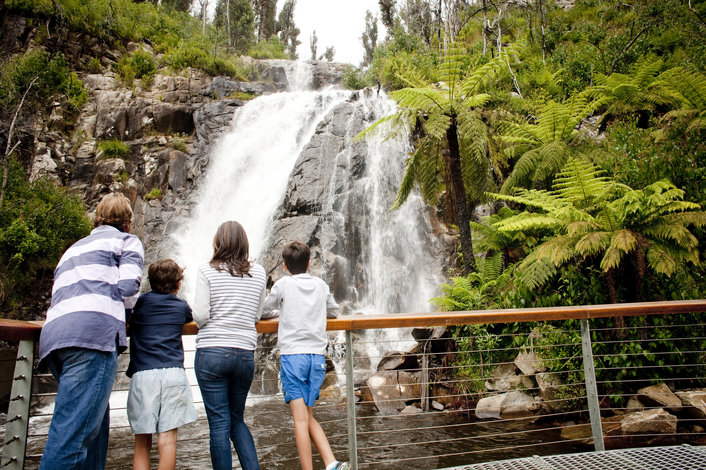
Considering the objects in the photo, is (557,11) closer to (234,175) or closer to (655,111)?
(655,111)

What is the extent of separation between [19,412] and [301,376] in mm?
1322

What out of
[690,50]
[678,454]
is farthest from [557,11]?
[678,454]

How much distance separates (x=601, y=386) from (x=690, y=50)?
378 inches

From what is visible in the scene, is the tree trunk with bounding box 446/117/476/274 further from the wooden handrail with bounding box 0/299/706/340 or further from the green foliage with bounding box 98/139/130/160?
the green foliage with bounding box 98/139/130/160

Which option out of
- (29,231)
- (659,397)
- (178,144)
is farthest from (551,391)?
(178,144)

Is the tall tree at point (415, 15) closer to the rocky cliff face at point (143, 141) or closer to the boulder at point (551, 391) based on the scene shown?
the rocky cliff face at point (143, 141)

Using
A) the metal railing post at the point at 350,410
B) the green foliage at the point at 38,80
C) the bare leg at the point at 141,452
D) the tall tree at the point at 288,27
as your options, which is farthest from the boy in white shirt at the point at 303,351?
the tall tree at the point at 288,27

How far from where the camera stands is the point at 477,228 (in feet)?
24.8

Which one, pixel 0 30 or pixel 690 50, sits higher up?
pixel 0 30

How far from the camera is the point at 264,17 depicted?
33312 millimetres

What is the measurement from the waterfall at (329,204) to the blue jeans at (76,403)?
19.0ft

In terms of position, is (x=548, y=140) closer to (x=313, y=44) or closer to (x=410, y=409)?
(x=410, y=409)

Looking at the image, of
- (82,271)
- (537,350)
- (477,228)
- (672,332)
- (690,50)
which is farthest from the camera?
(690,50)

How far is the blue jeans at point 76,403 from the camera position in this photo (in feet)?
5.69
